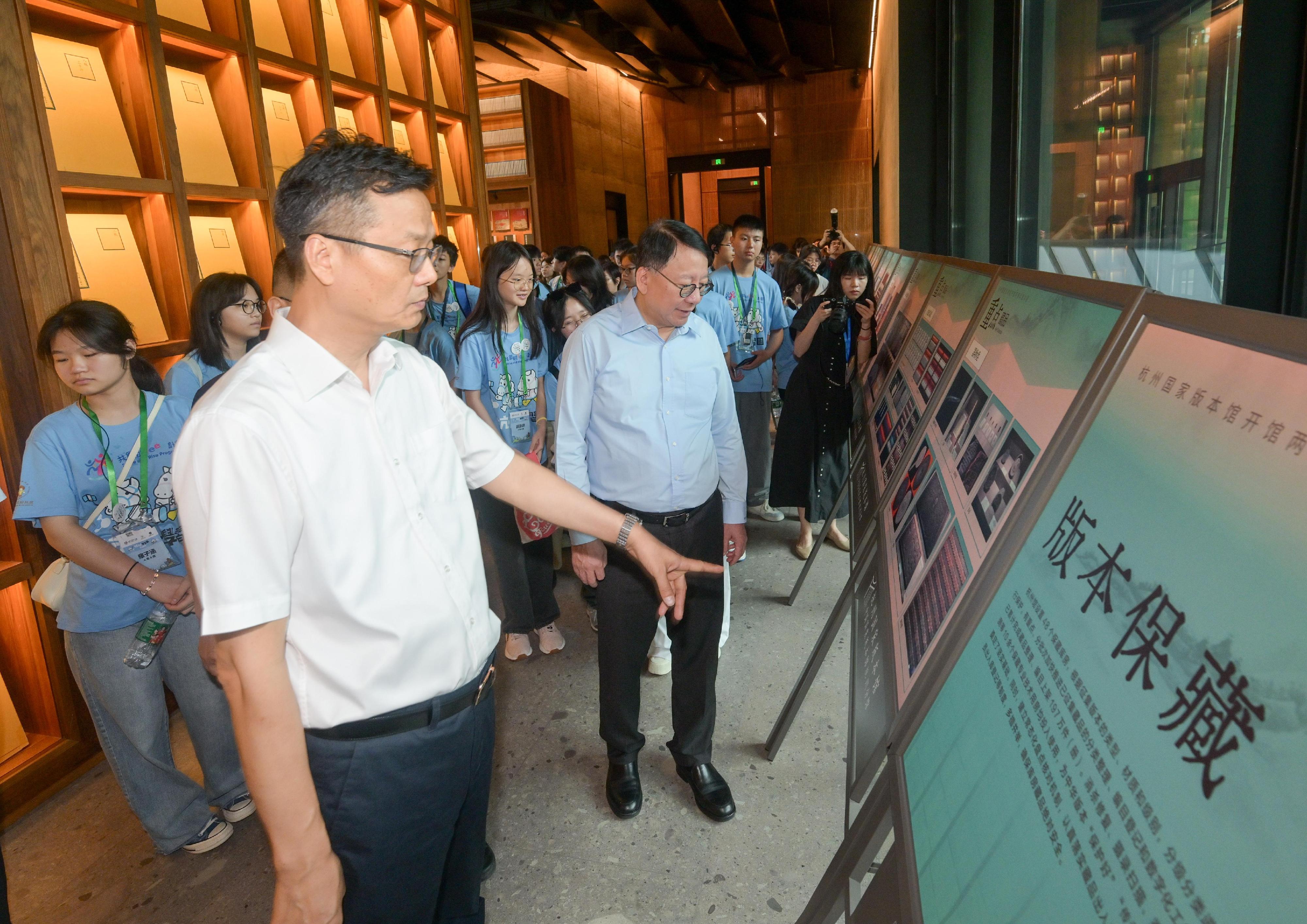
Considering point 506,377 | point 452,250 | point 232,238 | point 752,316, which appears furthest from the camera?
point 452,250

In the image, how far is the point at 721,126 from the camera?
A: 56.9 feet

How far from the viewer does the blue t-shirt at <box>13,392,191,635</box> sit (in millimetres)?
2133

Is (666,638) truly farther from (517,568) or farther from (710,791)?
(710,791)

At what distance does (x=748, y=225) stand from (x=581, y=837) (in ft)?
11.0

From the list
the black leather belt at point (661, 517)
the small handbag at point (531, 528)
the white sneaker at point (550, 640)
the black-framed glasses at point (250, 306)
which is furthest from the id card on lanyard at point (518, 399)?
the black leather belt at point (661, 517)

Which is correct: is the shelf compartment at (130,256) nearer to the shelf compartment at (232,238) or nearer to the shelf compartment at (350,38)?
the shelf compartment at (232,238)

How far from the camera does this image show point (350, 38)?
4.74 m

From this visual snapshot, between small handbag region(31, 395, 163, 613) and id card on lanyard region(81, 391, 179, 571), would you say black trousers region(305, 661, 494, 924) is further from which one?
small handbag region(31, 395, 163, 613)

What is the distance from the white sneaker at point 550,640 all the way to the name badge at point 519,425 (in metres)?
0.82

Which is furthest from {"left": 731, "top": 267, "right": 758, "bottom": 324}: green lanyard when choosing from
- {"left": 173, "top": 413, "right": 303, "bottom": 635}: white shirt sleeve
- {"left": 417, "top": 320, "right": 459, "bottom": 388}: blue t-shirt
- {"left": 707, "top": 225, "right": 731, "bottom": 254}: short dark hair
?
{"left": 173, "top": 413, "right": 303, "bottom": 635}: white shirt sleeve

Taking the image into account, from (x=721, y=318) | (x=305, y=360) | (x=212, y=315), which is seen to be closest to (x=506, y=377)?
(x=212, y=315)

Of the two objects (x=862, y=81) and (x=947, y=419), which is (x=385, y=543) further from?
(x=862, y=81)

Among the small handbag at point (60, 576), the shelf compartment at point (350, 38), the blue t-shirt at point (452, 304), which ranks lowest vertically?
the small handbag at point (60, 576)

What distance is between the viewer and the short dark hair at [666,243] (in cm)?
208
